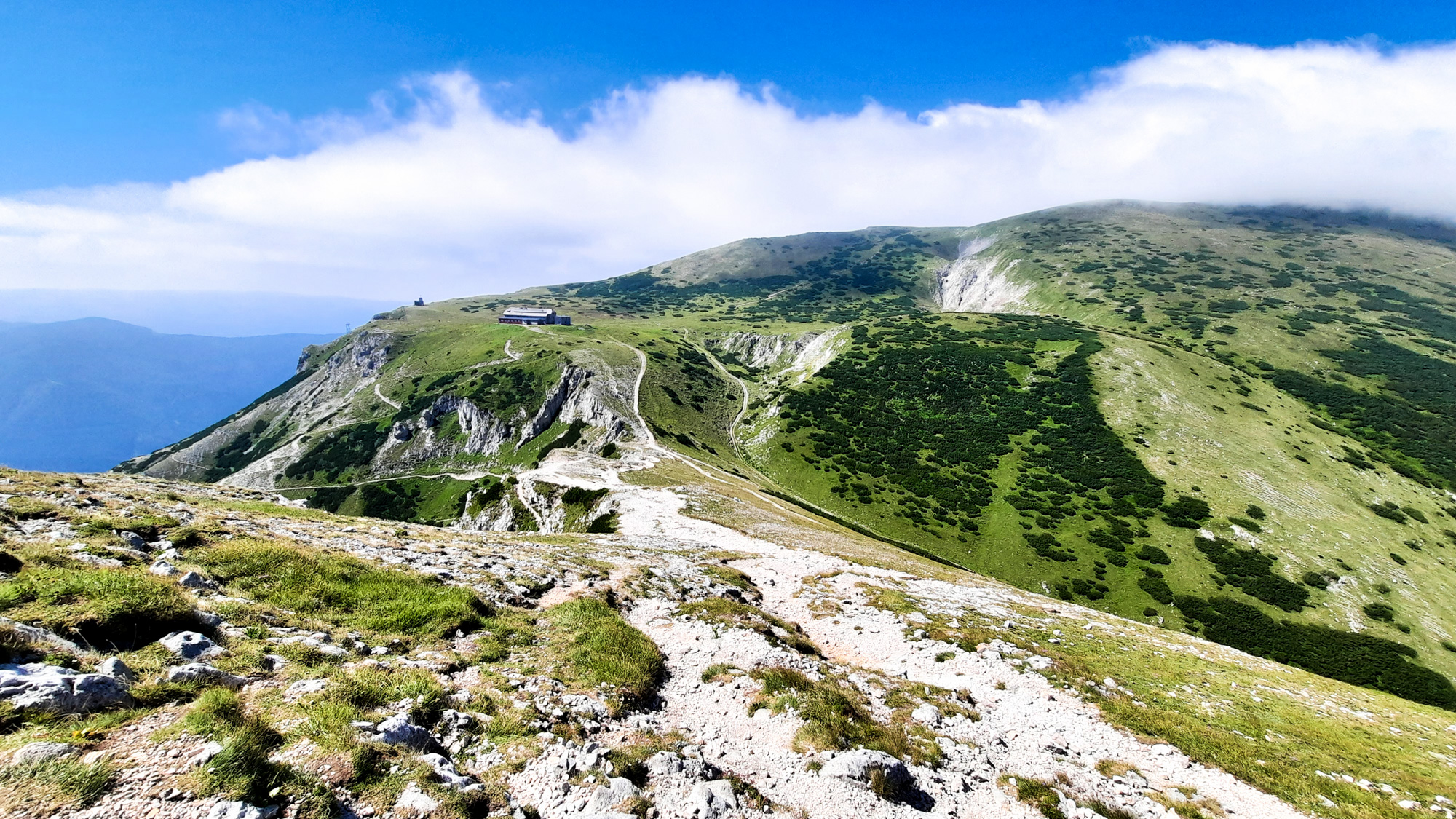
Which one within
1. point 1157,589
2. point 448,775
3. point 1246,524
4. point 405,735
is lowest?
point 1157,589

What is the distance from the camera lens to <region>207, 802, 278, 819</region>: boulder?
21.2 ft

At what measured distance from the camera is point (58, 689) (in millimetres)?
7461

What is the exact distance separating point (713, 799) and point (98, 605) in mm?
13027

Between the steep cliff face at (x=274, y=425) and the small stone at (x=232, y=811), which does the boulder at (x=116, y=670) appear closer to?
the small stone at (x=232, y=811)

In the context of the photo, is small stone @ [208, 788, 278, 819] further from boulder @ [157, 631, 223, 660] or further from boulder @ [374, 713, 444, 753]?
boulder @ [157, 631, 223, 660]

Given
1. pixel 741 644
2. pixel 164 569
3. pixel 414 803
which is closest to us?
pixel 414 803

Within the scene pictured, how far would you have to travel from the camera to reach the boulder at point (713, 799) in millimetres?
9680

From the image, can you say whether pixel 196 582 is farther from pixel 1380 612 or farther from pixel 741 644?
pixel 1380 612

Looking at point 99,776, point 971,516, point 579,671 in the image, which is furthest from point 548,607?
point 971,516

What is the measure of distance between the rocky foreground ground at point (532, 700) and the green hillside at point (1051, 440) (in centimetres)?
4867

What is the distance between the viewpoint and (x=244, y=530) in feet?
63.7

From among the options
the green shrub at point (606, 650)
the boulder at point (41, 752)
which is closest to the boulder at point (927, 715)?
the green shrub at point (606, 650)

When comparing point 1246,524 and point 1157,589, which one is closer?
point 1157,589

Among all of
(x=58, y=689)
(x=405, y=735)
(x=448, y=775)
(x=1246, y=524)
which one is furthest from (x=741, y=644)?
(x=1246, y=524)
